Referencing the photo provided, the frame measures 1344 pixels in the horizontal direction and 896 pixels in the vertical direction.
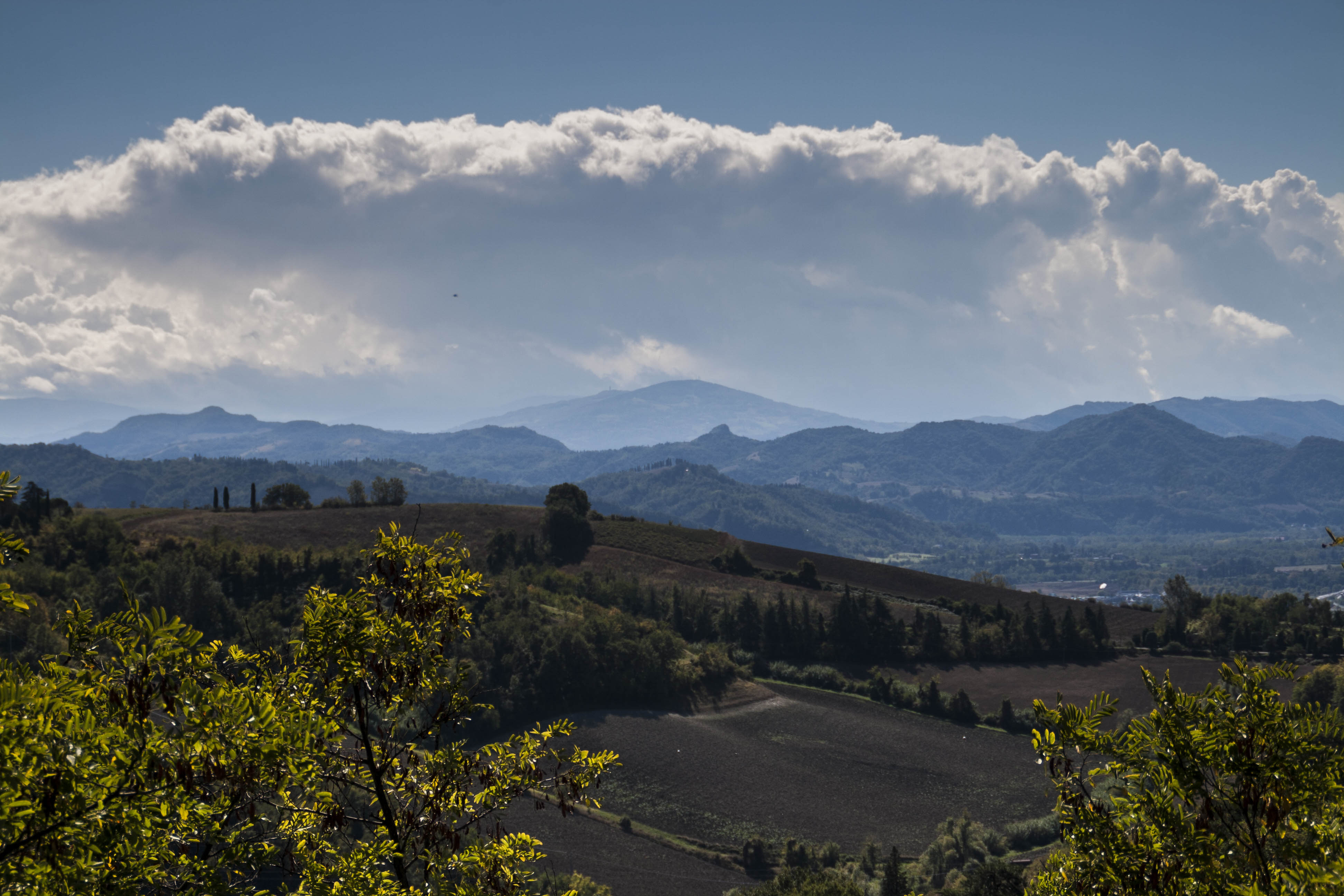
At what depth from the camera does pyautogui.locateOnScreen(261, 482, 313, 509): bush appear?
161 meters

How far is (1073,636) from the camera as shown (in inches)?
4781

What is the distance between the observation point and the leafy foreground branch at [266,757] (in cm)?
745

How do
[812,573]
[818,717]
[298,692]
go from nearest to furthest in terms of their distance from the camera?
[298,692]
[818,717]
[812,573]

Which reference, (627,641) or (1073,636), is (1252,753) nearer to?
(627,641)

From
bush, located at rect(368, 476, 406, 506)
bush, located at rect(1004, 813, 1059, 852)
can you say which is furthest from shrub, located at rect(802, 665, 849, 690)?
→ bush, located at rect(368, 476, 406, 506)

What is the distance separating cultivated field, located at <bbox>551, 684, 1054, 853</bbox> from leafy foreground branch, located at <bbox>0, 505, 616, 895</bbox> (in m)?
67.9

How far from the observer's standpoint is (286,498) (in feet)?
535

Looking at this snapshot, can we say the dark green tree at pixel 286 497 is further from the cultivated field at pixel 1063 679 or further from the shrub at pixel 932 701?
the shrub at pixel 932 701

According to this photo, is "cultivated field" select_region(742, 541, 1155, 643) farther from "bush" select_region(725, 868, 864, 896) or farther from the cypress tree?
"bush" select_region(725, 868, 864, 896)

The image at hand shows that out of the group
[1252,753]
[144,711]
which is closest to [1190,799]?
[1252,753]

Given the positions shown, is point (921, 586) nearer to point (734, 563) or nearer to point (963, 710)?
point (734, 563)

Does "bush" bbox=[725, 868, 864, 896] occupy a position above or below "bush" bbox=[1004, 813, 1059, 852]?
above

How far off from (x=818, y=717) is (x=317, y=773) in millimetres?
100852

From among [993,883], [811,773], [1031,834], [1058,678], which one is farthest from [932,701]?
[993,883]
